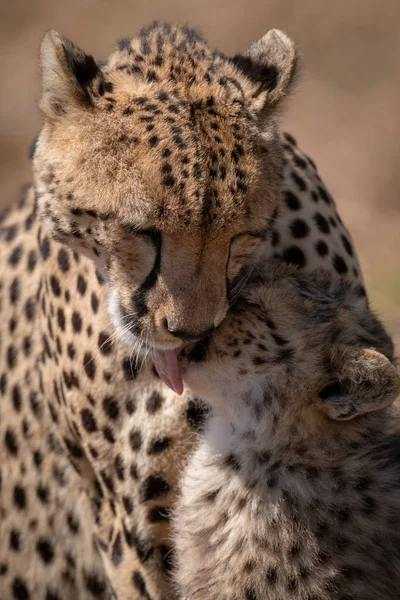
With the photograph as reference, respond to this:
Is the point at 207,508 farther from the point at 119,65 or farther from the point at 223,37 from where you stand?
the point at 223,37

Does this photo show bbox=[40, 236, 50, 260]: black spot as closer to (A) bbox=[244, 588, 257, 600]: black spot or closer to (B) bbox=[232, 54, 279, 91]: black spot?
(B) bbox=[232, 54, 279, 91]: black spot

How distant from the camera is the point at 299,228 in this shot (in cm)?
295

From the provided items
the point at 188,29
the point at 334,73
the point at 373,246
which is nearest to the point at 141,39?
the point at 188,29

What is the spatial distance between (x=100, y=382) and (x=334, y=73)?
5.79 metres

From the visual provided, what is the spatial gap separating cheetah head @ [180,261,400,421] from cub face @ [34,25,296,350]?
0.16 meters

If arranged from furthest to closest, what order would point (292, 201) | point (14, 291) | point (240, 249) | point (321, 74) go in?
point (321, 74) < point (14, 291) < point (292, 201) < point (240, 249)

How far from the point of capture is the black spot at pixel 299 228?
294 cm

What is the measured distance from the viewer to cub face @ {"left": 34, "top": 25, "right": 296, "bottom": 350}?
2.30m

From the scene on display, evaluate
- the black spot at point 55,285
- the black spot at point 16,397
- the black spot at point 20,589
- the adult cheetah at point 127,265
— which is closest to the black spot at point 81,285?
the adult cheetah at point 127,265

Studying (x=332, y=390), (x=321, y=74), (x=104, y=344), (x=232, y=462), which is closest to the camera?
(x=332, y=390)

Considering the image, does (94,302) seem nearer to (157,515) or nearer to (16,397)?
(157,515)

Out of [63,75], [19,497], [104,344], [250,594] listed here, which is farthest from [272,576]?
[63,75]

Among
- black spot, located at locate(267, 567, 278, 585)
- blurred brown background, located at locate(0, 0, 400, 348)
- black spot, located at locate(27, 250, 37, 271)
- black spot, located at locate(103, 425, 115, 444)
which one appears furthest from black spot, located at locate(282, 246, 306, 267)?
blurred brown background, located at locate(0, 0, 400, 348)

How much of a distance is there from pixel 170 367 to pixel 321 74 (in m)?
6.12
